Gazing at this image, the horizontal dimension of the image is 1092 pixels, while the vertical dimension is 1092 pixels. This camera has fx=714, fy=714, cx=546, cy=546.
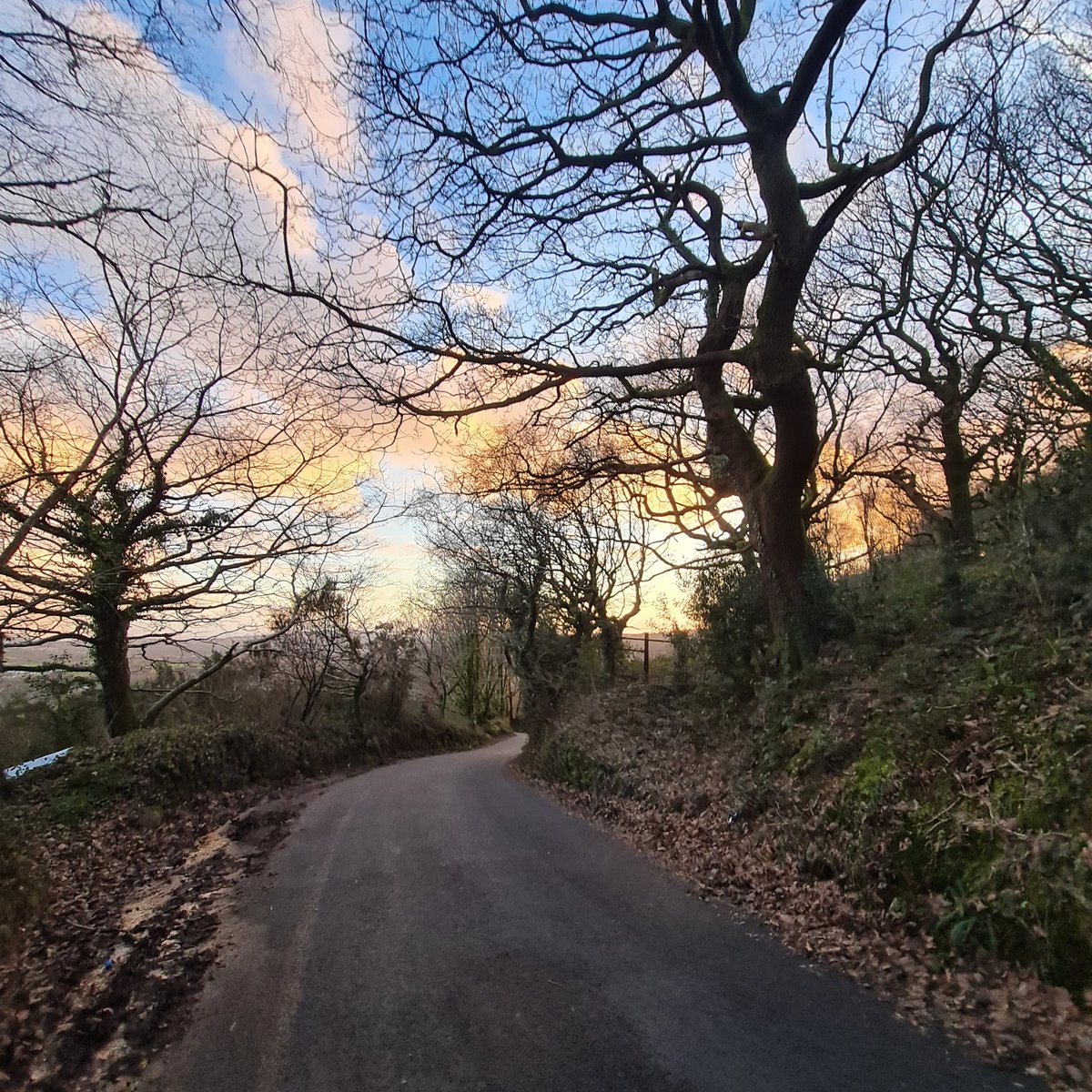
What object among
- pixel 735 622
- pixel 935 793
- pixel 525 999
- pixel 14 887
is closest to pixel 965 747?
pixel 935 793

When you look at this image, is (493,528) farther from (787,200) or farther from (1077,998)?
(1077,998)

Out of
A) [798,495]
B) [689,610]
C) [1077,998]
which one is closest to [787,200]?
[798,495]

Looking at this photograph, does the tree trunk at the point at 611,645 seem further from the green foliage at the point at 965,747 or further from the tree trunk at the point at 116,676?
the tree trunk at the point at 116,676

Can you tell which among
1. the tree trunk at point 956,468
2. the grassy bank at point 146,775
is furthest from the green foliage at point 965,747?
the grassy bank at point 146,775

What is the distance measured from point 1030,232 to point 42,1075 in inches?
666

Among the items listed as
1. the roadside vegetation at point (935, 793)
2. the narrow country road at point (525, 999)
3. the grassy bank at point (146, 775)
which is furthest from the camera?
the grassy bank at point (146, 775)

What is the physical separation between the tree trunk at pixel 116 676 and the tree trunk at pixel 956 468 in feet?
→ 61.1

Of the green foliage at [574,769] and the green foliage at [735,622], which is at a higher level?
the green foliage at [735,622]

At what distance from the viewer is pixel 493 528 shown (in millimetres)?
24438

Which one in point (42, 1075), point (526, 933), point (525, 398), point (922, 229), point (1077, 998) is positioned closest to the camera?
point (1077, 998)

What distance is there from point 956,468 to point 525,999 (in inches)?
656

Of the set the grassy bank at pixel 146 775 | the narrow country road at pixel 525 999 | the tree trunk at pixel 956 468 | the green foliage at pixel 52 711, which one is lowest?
the narrow country road at pixel 525 999

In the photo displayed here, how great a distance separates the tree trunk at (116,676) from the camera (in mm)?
→ 15898

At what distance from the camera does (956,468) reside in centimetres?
1714
